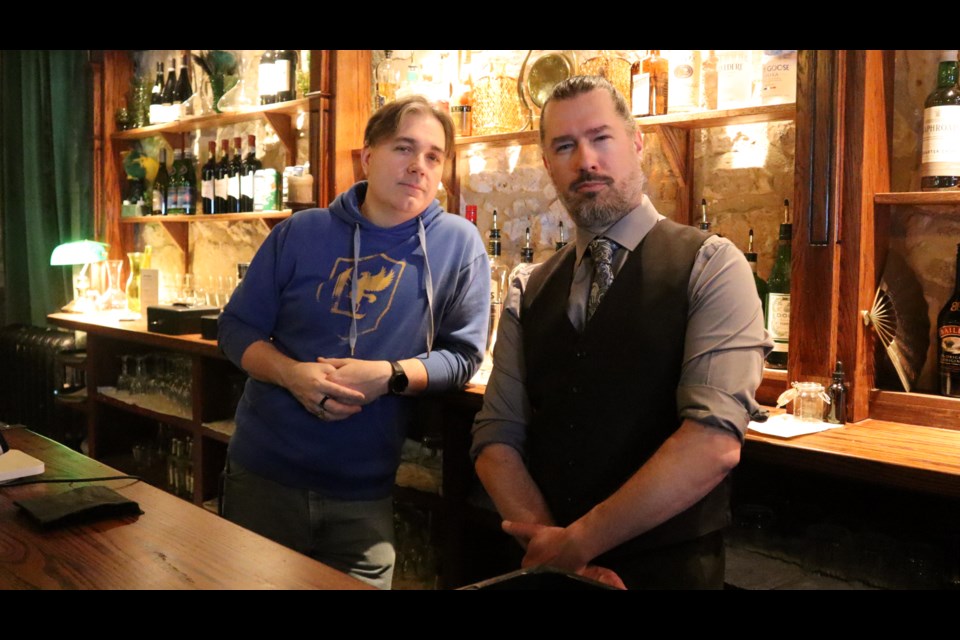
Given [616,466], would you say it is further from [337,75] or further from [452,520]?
[337,75]

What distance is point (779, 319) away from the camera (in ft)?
6.89

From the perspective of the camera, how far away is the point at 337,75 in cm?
332

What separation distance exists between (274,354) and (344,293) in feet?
0.75

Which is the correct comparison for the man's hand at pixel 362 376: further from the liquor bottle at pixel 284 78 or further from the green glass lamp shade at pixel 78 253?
the green glass lamp shade at pixel 78 253

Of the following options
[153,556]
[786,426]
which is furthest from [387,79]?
[153,556]

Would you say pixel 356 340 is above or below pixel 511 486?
above

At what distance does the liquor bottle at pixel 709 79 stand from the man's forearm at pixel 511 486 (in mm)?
1173

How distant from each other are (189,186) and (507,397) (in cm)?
320

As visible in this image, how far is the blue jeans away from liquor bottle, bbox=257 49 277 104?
219 cm

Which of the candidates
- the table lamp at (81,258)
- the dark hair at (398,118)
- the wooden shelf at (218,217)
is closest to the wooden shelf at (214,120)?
the wooden shelf at (218,217)

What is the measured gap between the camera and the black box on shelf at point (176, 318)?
134 inches

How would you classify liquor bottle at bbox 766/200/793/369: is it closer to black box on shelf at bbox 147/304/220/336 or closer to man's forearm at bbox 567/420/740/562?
man's forearm at bbox 567/420/740/562

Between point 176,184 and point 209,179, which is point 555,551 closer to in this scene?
point 209,179

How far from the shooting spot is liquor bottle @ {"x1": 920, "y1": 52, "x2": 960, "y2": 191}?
5.98ft
